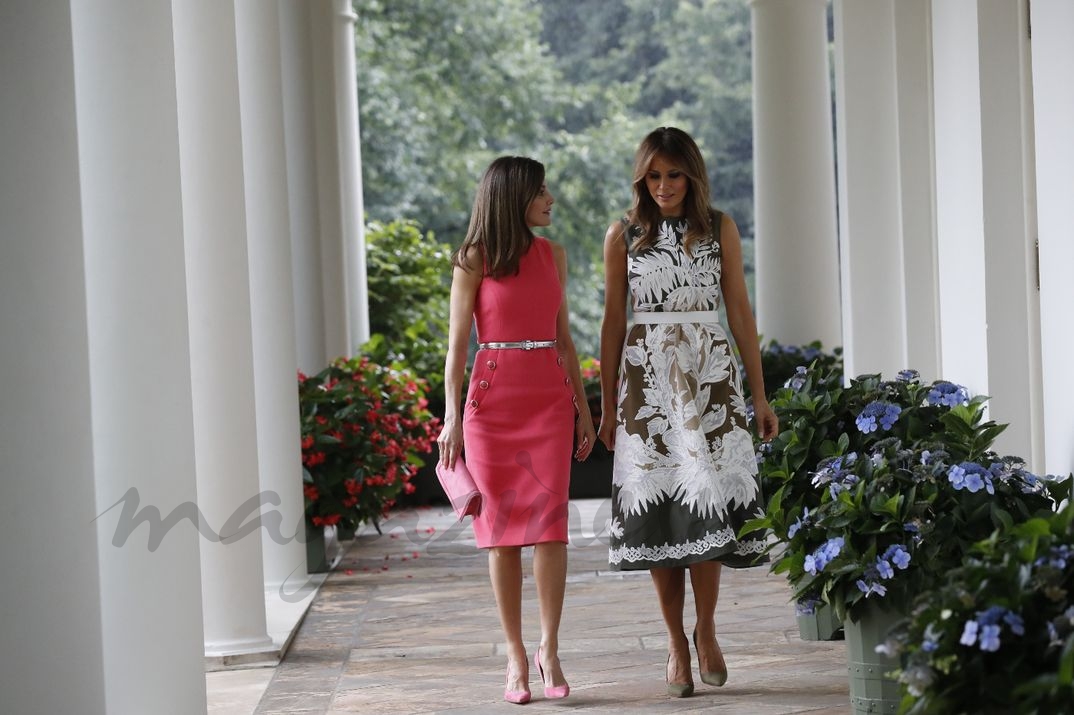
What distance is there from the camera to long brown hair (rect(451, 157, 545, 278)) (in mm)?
4777

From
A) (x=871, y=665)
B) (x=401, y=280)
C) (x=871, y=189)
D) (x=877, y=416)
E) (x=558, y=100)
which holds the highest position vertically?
(x=558, y=100)

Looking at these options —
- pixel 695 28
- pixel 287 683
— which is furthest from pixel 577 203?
pixel 287 683

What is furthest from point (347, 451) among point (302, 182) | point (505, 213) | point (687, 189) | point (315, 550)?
point (687, 189)

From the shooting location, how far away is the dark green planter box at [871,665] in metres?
3.67

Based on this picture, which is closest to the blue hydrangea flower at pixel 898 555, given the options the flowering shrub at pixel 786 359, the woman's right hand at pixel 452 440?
the woman's right hand at pixel 452 440

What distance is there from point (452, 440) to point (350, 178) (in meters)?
6.90

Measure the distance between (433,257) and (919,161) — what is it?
657cm

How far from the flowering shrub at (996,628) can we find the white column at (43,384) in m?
2.06

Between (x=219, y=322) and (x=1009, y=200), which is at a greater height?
(x=1009, y=200)

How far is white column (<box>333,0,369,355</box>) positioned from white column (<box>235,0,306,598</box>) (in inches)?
162

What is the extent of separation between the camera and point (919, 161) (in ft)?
21.8

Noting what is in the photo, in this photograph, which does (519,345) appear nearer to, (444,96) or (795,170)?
(795,170)

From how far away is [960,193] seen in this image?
516 centimetres

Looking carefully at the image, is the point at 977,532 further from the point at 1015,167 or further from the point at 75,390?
the point at 75,390
